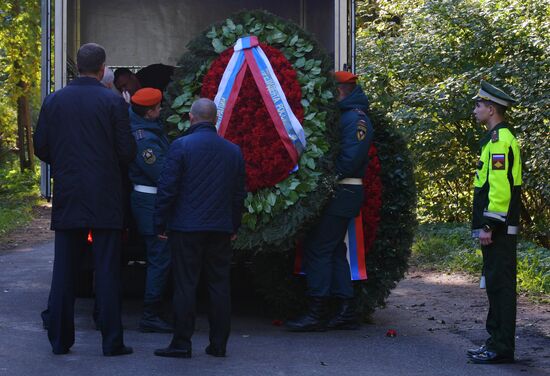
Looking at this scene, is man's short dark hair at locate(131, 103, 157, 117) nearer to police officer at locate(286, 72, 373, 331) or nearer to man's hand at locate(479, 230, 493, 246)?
police officer at locate(286, 72, 373, 331)

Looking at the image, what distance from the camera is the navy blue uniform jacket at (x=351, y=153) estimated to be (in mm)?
8359

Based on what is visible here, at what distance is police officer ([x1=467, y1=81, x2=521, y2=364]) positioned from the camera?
284 inches

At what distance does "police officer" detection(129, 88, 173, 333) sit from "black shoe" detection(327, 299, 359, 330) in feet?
4.27

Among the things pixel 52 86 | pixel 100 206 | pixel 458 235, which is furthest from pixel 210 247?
pixel 458 235

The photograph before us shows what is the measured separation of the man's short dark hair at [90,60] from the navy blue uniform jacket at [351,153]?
2.03 meters

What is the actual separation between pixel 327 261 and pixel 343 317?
48 cm

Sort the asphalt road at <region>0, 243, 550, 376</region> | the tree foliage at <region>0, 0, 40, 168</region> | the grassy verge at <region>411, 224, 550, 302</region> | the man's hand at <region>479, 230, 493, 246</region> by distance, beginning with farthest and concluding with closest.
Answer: the tree foliage at <region>0, 0, 40, 168</region>
the grassy verge at <region>411, 224, 550, 302</region>
the man's hand at <region>479, 230, 493, 246</region>
the asphalt road at <region>0, 243, 550, 376</region>

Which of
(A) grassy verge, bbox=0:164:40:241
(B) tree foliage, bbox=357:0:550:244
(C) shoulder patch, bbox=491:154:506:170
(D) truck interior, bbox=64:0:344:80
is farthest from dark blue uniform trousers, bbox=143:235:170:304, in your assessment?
(A) grassy verge, bbox=0:164:40:241

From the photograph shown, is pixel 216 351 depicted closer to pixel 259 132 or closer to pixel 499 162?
pixel 259 132

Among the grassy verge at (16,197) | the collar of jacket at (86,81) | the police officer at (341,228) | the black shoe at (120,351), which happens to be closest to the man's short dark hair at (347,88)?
the police officer at (341,228)

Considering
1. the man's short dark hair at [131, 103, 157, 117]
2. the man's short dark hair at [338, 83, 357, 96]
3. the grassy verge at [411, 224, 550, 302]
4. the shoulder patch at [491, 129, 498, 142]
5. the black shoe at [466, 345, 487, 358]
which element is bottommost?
the black shoe at [466, 345, 487, 358]

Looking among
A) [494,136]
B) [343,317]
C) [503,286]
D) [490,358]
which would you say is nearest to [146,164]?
[343,317]

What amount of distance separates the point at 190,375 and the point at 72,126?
183 cm

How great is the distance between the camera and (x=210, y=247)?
7320 mm
